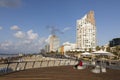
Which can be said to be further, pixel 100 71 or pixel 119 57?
pixel 119 57

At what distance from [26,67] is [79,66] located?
717 cm

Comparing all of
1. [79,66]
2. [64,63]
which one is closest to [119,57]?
[64,63]

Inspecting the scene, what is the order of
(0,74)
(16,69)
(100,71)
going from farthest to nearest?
(100,71) < (16,69) < (0,74)

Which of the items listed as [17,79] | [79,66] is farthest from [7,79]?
[79,66]

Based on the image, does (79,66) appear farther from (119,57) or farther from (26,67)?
(119,57)

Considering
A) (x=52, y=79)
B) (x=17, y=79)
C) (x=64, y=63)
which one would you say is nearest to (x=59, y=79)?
(x=52, y=79)

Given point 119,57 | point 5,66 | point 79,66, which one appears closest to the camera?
point 5,66

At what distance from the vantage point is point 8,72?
76.0ft

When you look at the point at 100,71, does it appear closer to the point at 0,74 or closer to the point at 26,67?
the point at 26,67

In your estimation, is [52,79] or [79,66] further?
[79,66]

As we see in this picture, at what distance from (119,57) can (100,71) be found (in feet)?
328

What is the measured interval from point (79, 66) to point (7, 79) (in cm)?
1665

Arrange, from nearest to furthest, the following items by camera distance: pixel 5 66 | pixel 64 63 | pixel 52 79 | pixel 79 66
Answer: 1. pixel 52 79
2. pixel 5 66
3. pixel 79 66
4. pixel 64 63

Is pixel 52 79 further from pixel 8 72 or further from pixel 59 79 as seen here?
pixel 8 72
